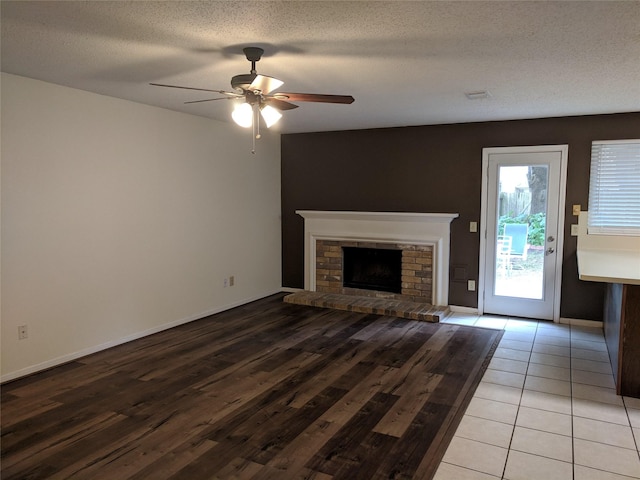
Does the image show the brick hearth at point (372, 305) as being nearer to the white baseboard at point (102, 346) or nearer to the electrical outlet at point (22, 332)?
the white baseboard at point (102, 346)

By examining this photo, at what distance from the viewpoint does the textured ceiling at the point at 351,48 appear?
7.41 ft

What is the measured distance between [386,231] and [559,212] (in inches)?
78.5

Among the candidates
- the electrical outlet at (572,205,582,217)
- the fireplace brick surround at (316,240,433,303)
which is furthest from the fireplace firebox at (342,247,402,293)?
the electrical outlet at (572,205,582,217)

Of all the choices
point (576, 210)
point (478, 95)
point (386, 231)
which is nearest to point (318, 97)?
point (478, 95)

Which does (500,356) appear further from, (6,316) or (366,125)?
(6,316)

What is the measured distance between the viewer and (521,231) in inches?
210

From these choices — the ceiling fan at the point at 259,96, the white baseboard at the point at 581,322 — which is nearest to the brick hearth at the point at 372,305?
the white baseboard at the point at 581,322

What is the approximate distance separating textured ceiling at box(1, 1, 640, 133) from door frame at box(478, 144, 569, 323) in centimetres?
85

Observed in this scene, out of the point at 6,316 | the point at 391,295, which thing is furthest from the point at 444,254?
the point at 6,316

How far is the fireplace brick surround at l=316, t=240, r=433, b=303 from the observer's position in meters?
5.84

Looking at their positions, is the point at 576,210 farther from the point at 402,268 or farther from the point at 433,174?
the point at 402,268

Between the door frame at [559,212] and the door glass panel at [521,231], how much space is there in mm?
143

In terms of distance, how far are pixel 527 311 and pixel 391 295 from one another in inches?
64.3

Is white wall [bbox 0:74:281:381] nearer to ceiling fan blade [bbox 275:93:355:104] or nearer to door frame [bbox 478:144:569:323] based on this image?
ceiling fan blade [bbox 275:93:355:104]
